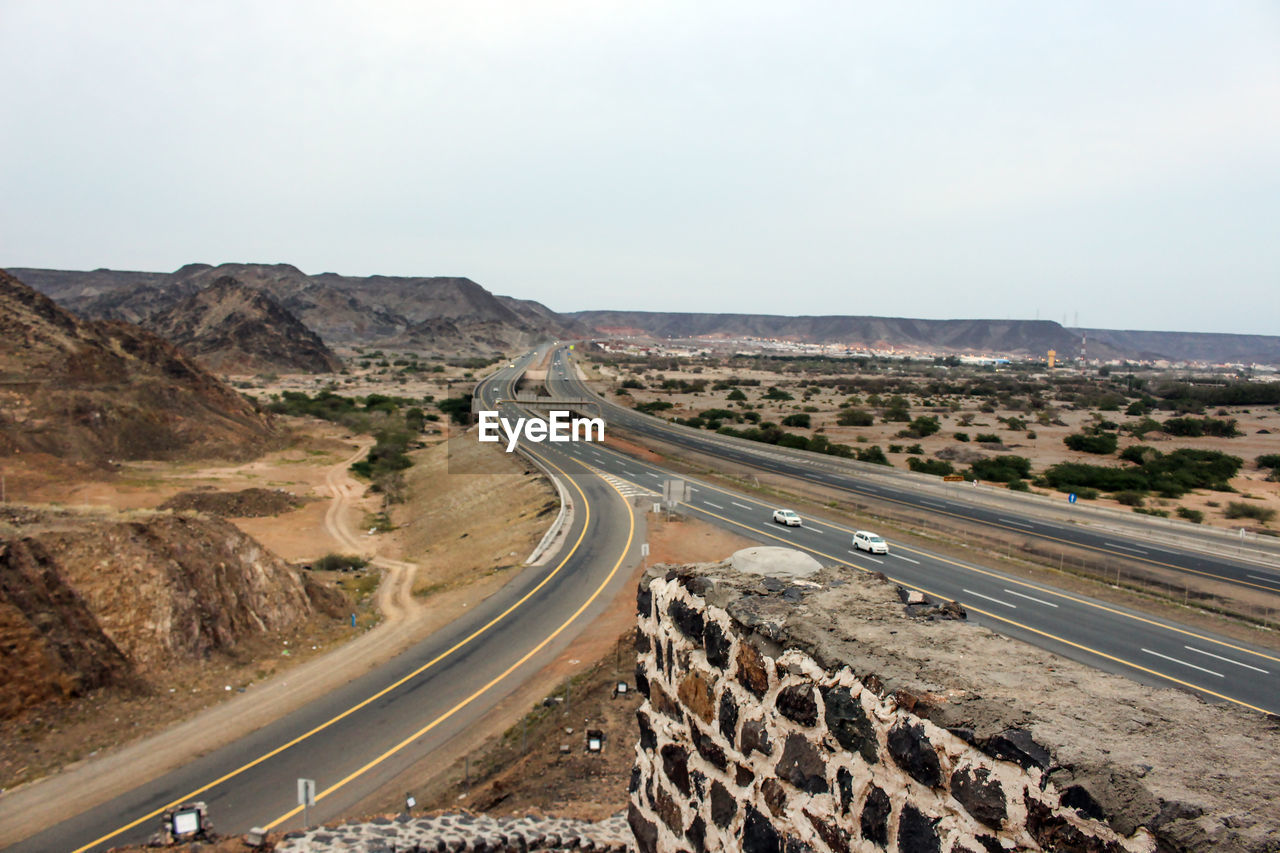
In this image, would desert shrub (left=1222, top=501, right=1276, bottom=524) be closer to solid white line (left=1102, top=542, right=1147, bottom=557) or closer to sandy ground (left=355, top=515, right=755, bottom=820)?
solid white line (left=1102, top=542, right=1147, bottom=557)

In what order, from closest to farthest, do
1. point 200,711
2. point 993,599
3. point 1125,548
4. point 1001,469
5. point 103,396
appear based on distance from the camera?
point 200,711
point 993,599
point 1125,548
point 103,396
point 1001,469

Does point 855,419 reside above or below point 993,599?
above

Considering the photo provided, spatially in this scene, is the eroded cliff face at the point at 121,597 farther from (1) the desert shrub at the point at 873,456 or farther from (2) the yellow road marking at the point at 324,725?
(1) the desert shrub at the point at 873,456

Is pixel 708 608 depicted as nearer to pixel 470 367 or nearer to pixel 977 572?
pixel 977 572

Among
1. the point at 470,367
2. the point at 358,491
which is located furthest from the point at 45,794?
the point at 470,367

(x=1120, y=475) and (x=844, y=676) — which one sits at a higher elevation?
(x=844, y=676)

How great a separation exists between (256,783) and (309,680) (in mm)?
5277

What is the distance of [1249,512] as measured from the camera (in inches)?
1812

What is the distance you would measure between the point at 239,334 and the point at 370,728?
5983 inches

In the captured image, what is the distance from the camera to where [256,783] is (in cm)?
1511

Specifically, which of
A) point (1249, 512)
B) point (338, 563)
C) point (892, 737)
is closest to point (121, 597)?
point (338, 563)

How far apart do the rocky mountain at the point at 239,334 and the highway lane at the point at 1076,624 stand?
13221 cm

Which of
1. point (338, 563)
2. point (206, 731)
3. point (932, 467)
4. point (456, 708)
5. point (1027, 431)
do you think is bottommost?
point (338, 563)

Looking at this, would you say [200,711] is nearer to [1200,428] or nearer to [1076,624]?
[1076,624]
